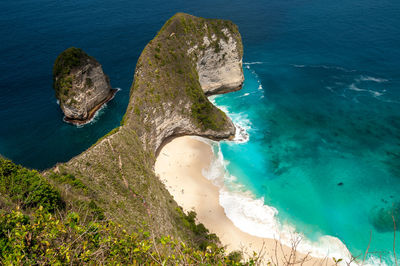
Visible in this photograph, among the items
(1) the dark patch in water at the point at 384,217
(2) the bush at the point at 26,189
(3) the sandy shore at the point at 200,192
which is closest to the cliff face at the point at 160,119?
(3) the sandy shore at the point at 200,192

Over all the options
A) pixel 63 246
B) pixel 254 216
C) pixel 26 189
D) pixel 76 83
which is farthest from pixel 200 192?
pixel 76 83

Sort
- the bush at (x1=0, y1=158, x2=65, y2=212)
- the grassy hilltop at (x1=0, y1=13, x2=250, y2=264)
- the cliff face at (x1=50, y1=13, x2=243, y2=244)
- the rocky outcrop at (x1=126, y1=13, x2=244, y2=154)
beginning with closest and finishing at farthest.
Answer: the grassy hilltop at (x1=0, y1=13, x2=250, y2=264)
the bush at (x1=0, y1=158, x2=65, y2=212)
the cliff face at (x1=50, y1=13, x2=243, y2=244)
the rocky outcrop at (x1=126, y1=13, x2=244, y2=154)

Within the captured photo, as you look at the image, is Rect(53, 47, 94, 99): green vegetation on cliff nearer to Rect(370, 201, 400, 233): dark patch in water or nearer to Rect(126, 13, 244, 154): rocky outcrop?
Rect(126, 13, 244, 154): rocky outcrop

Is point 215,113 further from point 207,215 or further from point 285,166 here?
point 207,215

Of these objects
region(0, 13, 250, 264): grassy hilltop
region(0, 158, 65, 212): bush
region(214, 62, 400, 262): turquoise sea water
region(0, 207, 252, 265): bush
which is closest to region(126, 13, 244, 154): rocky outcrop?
region(0, 13, 250, 264): grassy hilltop

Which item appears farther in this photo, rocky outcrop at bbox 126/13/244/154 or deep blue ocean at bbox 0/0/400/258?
rocky outcrop at bbox 126/13/244/154

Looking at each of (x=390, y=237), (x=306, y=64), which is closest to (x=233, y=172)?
(x=390, y=237)
